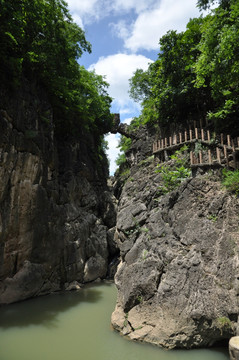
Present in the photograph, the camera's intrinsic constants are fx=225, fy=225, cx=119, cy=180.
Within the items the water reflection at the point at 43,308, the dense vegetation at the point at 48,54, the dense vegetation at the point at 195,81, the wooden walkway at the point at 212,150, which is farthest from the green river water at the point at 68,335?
the dense vegetation at the point at 48,54

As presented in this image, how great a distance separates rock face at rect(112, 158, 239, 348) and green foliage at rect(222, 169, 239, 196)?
0.30 meters

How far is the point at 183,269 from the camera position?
Result: 860 centimetres

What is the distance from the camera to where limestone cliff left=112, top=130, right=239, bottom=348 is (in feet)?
24.5

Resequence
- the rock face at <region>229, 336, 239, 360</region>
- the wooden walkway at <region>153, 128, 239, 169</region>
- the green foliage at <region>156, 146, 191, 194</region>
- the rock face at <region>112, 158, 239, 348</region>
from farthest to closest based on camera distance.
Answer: the green foliage at <region>156, 146, 191, 194</region> < the wooden walkway at <region>153, 128, 239, 169</region> < the rock face at <region>112, 158, 239, 348</region> < the rock face at <region>229, 336, 239, 360</region>

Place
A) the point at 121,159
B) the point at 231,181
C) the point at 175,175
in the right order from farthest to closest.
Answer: the point at 121,159 < the point at 175,175 < the point at 231,181

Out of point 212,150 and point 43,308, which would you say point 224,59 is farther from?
point 43,308

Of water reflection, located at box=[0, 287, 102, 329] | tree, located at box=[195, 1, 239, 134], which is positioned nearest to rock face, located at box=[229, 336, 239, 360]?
water reflection, located at box=[0, 287, 102, 329]

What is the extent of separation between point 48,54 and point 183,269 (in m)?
16.6

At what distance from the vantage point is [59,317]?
11.1 metres

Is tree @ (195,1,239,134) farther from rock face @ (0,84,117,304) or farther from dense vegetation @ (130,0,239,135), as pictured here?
rock face @ (0,84,117,304)

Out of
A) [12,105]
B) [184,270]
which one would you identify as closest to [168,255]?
[184,270]

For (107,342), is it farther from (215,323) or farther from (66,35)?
(66,35)

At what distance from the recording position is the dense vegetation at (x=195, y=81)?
435 inches

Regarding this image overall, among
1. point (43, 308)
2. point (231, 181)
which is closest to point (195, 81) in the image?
point (231, 181)
